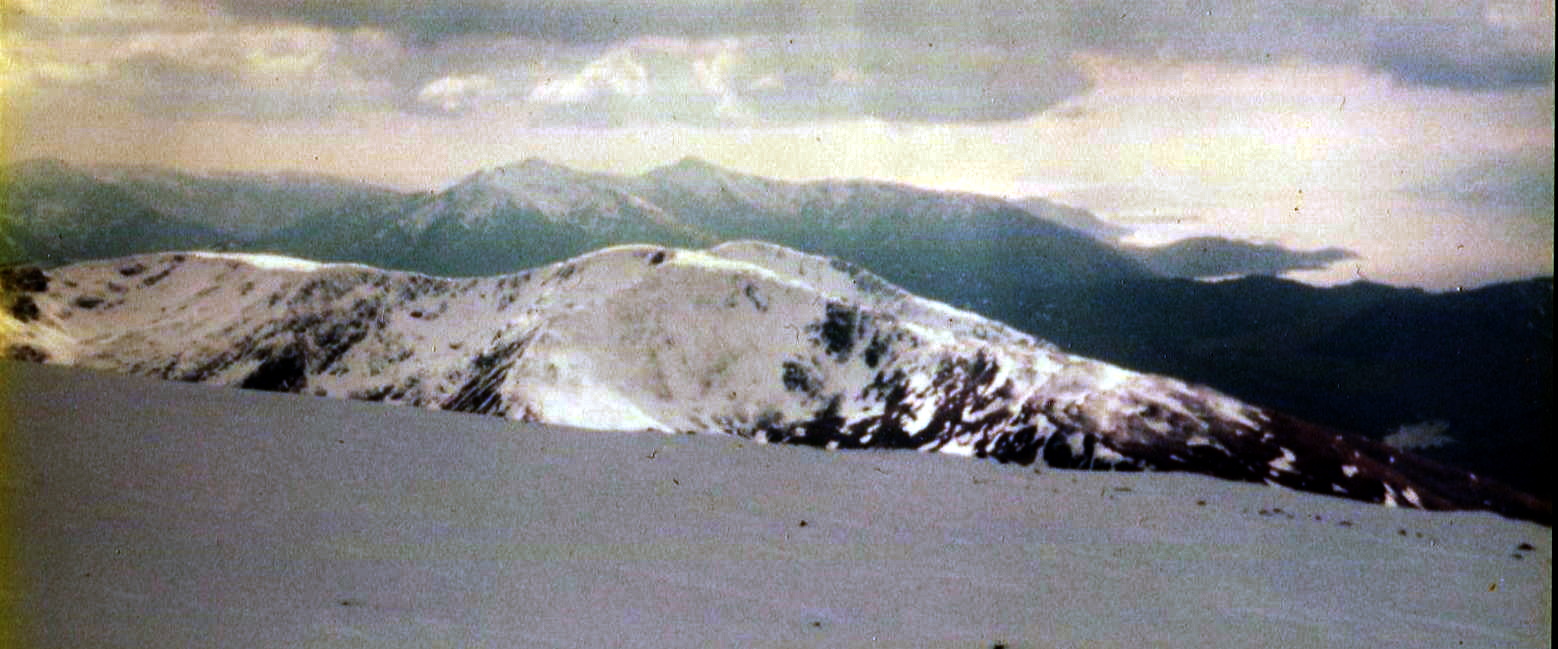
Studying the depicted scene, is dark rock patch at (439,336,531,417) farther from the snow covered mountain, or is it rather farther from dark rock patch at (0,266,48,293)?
dark rock patch at (0,266,48,293)

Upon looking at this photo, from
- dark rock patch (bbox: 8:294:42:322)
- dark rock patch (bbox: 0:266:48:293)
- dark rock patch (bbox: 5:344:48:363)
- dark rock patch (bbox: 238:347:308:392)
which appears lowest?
dark rock patch (bbox: 238:347:308:392)

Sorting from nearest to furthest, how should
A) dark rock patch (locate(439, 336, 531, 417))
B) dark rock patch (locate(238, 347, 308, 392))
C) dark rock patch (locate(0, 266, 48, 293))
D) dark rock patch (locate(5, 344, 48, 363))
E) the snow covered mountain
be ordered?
1. dark rock patch (locate(5, 344, 48, 363))
2. the snow covered mountain
3. dark rock patch (locate(0, 266, 48, 293))
4. dark rock patch (locate(439, 336, 531, 417))
5. dark rock patch (locate(238, 347, 308, 392))

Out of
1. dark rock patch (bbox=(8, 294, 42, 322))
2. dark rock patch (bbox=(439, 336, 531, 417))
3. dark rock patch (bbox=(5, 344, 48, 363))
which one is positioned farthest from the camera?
dark rock patch (bbox=(439, 336, 531, 417))

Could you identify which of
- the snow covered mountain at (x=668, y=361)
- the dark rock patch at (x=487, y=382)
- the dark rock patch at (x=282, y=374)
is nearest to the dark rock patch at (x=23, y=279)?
the snow covered mountain at (x=668, y=361)

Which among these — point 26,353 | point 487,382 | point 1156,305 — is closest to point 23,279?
point 26,353

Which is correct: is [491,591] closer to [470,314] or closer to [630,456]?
[630,456]

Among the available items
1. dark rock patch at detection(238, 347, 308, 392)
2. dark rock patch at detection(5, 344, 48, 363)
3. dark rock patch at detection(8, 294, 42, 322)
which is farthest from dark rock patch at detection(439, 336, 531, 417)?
dark rock patch at detection(8, 294, 42, 322)

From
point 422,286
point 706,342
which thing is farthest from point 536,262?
point 706,342

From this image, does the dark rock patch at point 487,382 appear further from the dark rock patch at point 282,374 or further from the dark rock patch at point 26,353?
the dark rock patch at point 26,353
